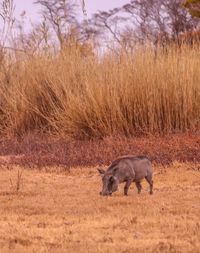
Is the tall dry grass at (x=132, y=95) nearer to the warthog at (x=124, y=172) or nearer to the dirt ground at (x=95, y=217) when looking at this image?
the dirt ground at (x=95, y=217)

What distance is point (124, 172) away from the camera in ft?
29.6

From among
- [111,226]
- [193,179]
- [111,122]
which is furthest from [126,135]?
[111,226]

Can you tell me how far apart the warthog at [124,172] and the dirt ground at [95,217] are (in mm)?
141

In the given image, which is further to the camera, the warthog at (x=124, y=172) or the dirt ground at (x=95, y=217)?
Result: the warthog at (x=124, y=172)

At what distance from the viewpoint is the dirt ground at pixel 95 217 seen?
20.9 ft

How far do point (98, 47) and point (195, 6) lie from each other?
15813 mm

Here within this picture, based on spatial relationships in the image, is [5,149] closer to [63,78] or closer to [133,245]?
[63,78]

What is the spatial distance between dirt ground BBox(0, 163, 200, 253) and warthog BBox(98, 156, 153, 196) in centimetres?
14

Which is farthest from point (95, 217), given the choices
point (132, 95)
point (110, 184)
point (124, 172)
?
point (132, 95)

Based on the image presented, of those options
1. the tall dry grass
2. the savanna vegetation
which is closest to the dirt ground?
the savanna vegetation

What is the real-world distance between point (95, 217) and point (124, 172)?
1.47 metres

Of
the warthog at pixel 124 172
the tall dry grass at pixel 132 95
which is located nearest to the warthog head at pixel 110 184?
the warthog at pixel 124 172

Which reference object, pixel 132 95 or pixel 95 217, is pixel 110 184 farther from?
pixel 132 95

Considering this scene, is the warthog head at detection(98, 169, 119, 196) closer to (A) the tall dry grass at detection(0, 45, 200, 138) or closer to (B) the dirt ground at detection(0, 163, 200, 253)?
(B) the dirt ground at detection(0, 163, 200, 253)
